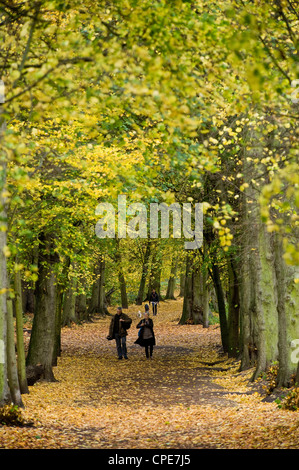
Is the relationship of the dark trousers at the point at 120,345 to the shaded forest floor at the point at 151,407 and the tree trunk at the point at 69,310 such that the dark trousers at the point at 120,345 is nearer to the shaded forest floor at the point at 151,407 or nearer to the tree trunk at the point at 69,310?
the shaded forest floor at the point at 151,407

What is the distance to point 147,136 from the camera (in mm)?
8133

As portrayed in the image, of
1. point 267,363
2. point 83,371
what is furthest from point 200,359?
point 267,363

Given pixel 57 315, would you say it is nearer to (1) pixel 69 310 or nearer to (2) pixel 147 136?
(2) pixel 147 136

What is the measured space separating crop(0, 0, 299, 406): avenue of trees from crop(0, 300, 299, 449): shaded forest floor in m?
0.89

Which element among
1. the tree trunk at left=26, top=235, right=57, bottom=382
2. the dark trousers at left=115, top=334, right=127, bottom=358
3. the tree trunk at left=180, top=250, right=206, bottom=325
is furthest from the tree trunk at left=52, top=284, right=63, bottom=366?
the tree trunk at left=180, top=250, right=206, bottom=325

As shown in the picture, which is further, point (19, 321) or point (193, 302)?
point (193, 302)

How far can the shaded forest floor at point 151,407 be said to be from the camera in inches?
328

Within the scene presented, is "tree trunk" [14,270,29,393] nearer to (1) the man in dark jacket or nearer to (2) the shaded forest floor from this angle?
(2) the shaded forest floor

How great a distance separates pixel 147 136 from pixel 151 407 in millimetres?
6432

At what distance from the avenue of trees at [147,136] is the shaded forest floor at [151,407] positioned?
2.93ft

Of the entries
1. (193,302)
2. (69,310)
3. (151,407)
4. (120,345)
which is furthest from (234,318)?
(69,310)

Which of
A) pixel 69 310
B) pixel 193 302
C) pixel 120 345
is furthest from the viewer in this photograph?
pixel 193 302

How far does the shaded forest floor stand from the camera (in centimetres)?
832

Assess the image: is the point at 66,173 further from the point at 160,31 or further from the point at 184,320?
the point at 184,320
